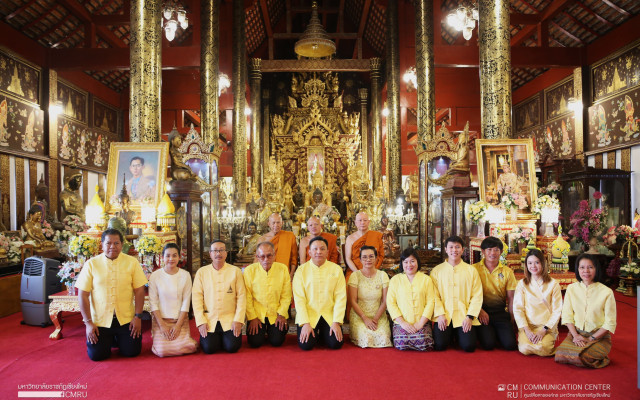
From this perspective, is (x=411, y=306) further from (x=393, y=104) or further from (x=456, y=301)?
(x=393, y=104)

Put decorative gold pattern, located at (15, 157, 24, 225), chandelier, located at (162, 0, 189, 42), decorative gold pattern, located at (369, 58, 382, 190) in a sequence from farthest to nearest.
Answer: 1. decorative gold pattern, located at (369, 58, 382, 190)
2. chandelier, located at (162, 0, 189, 42)
3. decorative gold pattern, located at (15, 157, 24, 225)

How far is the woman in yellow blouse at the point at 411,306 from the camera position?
13.0 ft

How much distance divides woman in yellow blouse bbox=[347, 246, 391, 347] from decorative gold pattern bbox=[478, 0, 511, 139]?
3.19 meters

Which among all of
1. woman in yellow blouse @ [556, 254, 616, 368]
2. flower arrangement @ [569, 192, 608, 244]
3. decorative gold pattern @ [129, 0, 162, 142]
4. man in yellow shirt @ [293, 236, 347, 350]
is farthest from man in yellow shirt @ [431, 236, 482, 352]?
flower arrangement @ [569, 192, 608, 244]

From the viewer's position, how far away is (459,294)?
4074 mm

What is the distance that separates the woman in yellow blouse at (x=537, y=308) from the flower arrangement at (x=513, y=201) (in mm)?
1809

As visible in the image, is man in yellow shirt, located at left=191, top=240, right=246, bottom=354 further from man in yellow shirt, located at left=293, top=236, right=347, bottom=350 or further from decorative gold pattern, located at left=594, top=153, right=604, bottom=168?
decorative gold pattern, located at left=594, top=153, right=604, bottom=168

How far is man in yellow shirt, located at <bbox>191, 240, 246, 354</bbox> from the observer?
3.97m

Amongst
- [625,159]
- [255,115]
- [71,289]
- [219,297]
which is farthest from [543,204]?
[255,115]

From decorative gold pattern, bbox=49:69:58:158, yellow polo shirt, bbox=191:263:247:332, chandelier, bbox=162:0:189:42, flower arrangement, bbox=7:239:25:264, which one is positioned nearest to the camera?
yellow polo shirt, bbox=191:263:247:332

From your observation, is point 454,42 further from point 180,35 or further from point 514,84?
point 180,35

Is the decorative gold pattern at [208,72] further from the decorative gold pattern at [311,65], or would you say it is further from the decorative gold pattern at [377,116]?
the decorative gold pattern at [377,116]

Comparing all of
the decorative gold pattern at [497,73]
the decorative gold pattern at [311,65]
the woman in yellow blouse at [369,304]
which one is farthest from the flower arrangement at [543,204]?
the decorative gold pattern at [311,65]

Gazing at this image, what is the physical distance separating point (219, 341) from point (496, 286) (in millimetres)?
2587
